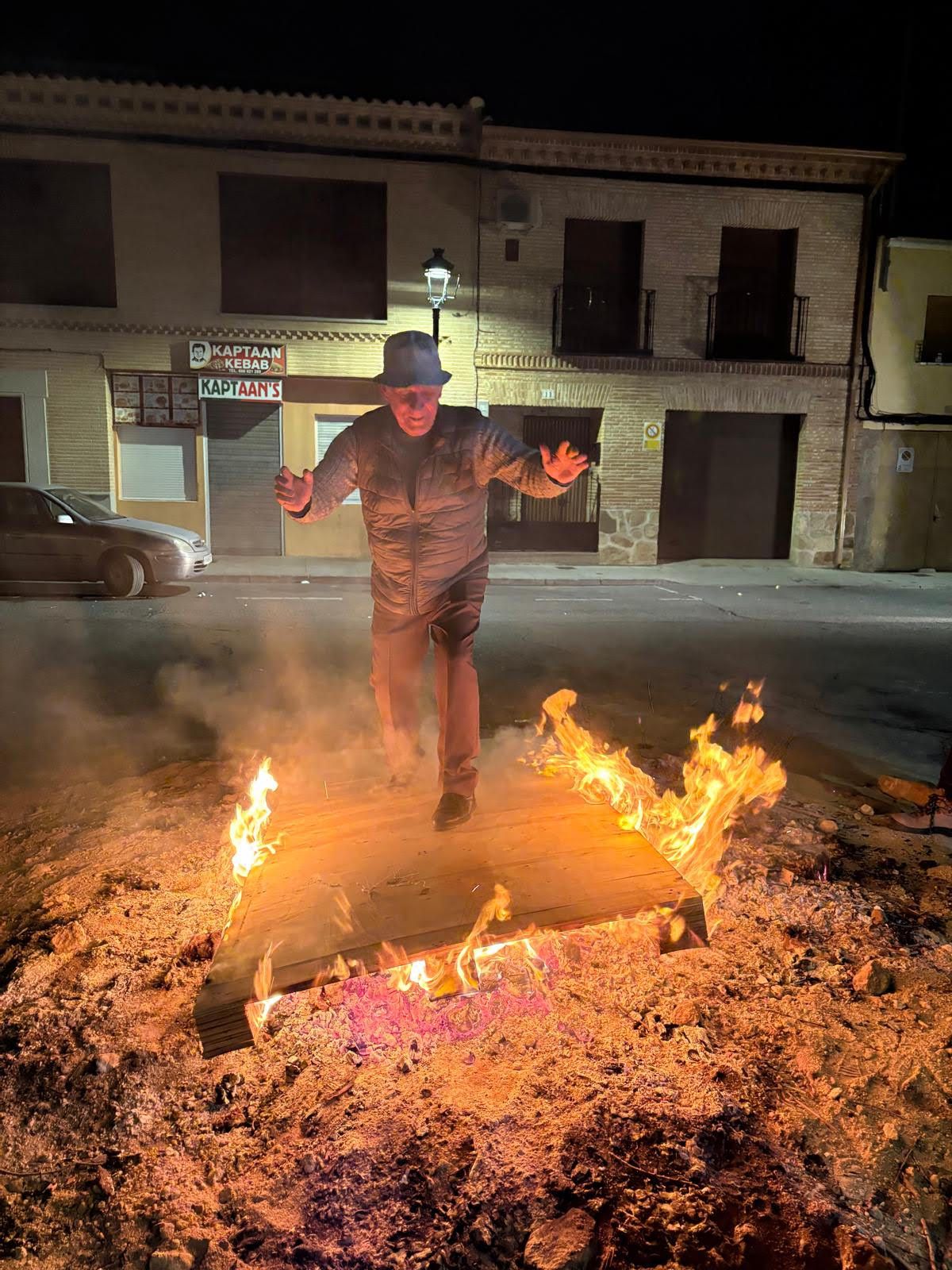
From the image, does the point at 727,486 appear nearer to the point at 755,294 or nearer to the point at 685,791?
the point at 755,294

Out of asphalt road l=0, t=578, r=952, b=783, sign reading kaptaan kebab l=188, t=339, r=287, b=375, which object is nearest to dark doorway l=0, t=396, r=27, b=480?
sign reading kaptaan kebab l=188, t=339, r=287, b=375

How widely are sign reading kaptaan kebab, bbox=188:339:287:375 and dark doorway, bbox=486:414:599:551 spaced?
202 inches

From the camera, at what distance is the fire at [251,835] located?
3.77m

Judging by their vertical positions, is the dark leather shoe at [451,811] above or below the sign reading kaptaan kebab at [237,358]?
below

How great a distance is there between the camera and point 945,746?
6605mm

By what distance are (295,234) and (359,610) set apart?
9.66 metres

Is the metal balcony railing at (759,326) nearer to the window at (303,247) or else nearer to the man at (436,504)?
the window at (303,247)

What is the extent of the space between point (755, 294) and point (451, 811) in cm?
1861

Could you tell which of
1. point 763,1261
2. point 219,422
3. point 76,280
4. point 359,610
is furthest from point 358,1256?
point 76,280

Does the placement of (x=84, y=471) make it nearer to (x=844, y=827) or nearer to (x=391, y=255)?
(x=391, y=255)

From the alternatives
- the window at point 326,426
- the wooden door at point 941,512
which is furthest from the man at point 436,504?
the wooden door at point 941,512

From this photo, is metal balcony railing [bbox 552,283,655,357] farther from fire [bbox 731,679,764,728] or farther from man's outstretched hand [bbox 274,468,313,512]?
man's outstretched hand [bbox 274,468,313,512]

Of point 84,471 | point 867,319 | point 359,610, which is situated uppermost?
point 867,319

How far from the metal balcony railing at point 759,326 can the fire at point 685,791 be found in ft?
51.1
